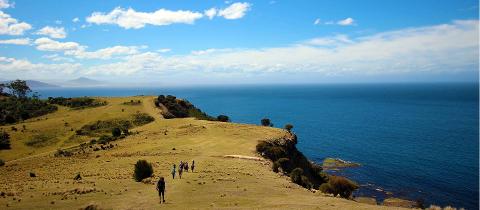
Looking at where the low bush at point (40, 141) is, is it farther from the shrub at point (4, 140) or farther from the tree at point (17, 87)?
the tree at point (17, 87)

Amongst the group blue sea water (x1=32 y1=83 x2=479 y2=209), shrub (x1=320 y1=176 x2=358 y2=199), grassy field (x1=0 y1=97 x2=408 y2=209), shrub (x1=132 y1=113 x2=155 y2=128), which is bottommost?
blue sea water (x1=32 y1=83 x2=479 y2=209)

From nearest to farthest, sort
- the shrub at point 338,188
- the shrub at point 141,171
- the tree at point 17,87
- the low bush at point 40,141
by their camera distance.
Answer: the shrub at point 141,171 < the shrub at point 338,188 < the low bush at point 40,141 < the tree at point 17,87

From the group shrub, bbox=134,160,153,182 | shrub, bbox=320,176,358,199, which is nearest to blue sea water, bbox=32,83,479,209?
shrub, bbox=320,176,358,199

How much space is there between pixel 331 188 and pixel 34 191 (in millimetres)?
33079

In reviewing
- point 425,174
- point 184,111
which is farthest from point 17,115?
point 425,174

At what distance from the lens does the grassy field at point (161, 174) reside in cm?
2869

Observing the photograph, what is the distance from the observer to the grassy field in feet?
94.1

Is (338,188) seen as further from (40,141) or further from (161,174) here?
(40,141)

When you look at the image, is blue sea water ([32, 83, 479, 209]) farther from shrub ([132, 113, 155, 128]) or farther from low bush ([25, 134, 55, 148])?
low bush ([25, 134, 55, 148])

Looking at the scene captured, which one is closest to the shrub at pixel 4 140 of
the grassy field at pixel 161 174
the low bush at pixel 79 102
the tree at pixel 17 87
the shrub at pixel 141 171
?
the grassy field at pixel 161 174

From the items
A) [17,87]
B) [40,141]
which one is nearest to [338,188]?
[40,141]

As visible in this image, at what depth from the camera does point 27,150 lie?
74688 millimetres

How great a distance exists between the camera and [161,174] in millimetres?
41469

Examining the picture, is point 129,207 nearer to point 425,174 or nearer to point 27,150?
point 27,150
